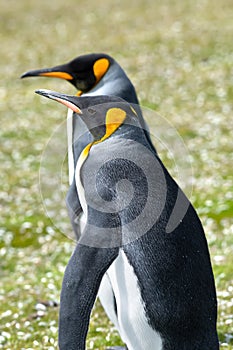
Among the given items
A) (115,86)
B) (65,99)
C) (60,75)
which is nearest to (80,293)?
(65,99)

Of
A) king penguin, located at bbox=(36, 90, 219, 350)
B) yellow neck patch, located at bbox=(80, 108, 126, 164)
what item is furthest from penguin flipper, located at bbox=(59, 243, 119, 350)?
yellow neck patch, located at bbox=(80, 108, 126, 164)

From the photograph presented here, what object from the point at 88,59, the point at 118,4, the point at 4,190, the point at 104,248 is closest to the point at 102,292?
the point at 104,248

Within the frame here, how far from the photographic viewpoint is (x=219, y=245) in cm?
1030

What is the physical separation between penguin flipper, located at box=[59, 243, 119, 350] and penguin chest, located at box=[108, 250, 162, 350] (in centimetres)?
21

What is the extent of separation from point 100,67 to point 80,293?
12.7 ft

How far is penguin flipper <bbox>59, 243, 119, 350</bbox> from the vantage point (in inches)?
172

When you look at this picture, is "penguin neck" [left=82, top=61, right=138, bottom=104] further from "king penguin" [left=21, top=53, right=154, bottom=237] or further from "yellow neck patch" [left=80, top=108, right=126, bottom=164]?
"yellow neck patch" [left=80, top=108, right=126, bottom=164]

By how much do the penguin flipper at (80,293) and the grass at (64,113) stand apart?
0.91m

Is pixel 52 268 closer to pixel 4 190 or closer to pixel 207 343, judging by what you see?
pixel 4 190

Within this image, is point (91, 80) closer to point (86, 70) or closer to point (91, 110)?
point (86, 70)

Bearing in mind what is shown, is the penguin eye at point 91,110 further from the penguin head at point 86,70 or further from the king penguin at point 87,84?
the penguin head at point 86,70

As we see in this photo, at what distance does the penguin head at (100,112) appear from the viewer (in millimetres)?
5020

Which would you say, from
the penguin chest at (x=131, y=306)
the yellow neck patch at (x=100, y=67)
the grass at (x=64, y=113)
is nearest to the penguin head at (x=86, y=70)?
the yellow neck patch at (x=100, y=67)

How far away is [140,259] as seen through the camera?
4578mm
